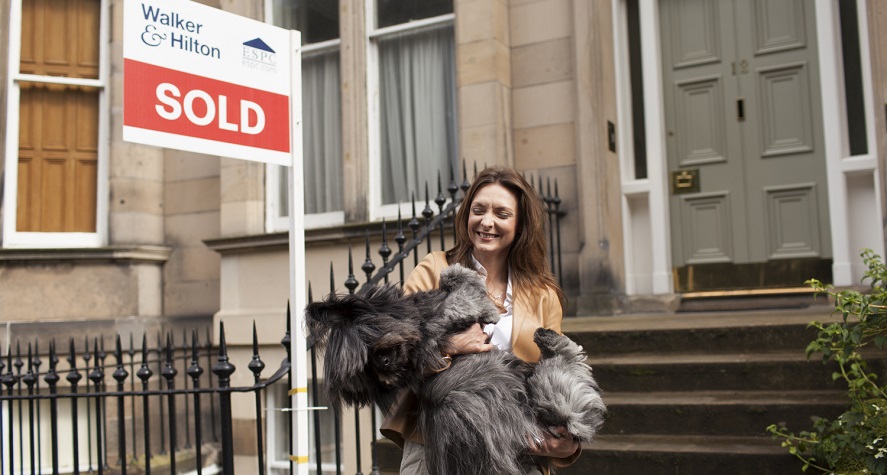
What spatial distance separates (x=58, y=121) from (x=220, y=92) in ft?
19.3

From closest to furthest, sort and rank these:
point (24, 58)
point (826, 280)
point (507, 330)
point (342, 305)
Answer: point (342, 305) → point (507, 330) → point (826, 280) → point (24, 58)

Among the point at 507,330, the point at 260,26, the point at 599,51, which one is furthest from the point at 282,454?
the point at 507,330

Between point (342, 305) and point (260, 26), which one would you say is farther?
point (260, 26)

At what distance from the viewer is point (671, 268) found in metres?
6.61

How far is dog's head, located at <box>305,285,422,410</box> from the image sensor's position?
1.94 m

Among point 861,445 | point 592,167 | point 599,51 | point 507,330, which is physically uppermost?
point 599,51

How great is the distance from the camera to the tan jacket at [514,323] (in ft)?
7.16

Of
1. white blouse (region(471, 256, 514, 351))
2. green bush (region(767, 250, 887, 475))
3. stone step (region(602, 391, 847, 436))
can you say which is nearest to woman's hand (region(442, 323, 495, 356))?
white blouse (region(471, 256, 514, 351))

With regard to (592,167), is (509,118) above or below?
above

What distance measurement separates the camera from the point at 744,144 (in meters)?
6.45

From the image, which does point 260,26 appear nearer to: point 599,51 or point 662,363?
point 662,363

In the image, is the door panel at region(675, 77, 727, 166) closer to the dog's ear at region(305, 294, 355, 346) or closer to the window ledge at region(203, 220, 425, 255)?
the window ledge at region(203, 220, 425, 255)

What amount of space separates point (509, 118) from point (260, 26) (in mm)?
3680

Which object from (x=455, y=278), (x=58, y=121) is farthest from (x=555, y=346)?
(x=58, y=121)
